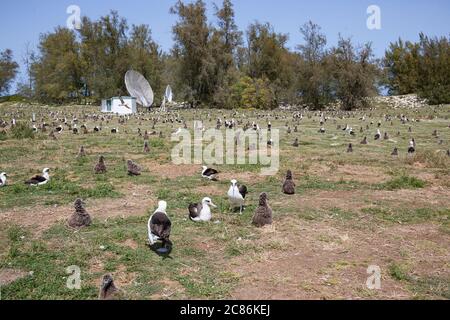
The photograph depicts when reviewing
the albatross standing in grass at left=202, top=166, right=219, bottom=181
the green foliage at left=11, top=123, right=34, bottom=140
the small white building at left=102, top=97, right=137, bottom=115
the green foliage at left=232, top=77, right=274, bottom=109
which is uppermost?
the green foliage at left=232, top=77, right=274, bottom=109

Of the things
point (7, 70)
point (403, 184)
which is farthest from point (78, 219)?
point (7, 70)

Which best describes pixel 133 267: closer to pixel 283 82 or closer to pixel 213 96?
pixel 213 96

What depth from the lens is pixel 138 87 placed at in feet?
154

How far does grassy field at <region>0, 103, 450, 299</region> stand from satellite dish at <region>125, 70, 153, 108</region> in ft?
102

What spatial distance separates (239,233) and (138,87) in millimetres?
40493

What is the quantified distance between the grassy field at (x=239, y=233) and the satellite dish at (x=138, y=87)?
31031 mm

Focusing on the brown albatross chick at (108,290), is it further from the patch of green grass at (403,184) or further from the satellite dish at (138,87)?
the satellite dish at (138,87)

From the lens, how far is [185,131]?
23672 millimetres

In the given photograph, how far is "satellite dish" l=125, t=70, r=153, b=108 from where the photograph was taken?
45.5 meters

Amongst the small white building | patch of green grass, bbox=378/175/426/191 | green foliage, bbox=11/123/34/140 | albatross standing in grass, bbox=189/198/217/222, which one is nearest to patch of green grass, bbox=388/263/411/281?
albatross standing in grass, bbox=189/198/217/222

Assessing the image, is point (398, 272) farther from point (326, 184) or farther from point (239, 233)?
point (326, 184)

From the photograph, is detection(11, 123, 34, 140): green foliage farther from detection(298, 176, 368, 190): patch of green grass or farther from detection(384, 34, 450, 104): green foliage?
detection(384, 34, 450, 104): green foliage

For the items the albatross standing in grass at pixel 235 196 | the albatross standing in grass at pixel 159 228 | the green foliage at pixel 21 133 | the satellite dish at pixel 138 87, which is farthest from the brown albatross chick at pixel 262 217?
the satellite dish at pixel 138 87

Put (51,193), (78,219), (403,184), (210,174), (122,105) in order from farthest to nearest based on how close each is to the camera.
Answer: (122,105), (210,174), (403,184), (51,193), (78,219)
